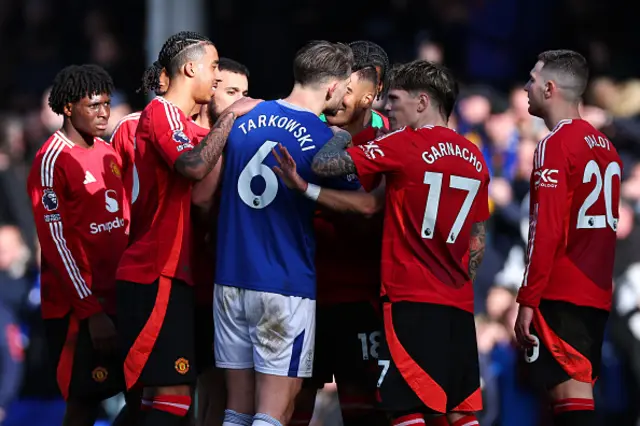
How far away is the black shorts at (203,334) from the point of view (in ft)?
22.8

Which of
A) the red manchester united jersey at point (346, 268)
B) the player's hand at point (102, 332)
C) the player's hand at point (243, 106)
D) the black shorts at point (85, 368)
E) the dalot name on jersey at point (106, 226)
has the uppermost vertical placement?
the player's hand at point (243, 106)

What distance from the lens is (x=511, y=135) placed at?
11.3 metres

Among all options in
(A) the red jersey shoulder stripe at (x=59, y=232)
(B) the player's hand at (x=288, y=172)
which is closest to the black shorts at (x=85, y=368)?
(A) the red jersey shoulder stripe at (x=59, y=232)

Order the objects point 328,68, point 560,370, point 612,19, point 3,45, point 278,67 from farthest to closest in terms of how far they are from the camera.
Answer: point 3,45, point 278,67, point 612,19, point 560,370, point 328,68

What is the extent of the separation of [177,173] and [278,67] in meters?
8.84

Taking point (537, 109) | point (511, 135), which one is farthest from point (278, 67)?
point (537, 109)

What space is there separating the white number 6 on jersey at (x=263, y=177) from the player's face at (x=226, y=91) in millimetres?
1169

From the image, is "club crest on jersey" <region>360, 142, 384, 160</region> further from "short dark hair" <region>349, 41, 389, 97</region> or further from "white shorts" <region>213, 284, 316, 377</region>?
"short dark hair" <region>349, 41, 389, 97</region>

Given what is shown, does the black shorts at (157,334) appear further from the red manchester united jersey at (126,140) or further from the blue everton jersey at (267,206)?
the red manchester united jersey at (126,140)

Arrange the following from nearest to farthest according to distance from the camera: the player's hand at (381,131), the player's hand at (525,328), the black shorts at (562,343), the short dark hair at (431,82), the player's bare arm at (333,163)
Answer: the player's bare arm at (333,163) < the short dark hair at (431,82) < the player's hand at (525,328) < the black shorts at (562,343) < the player's hand at (381,131)

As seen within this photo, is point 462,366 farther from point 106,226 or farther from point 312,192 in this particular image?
point 106,226

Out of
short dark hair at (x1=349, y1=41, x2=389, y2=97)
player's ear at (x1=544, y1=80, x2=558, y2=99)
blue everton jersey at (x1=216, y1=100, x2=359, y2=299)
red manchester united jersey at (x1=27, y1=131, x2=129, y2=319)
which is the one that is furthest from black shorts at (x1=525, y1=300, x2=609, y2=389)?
red manchester united jersey at (x1=27, y1=131, x2=129, y2=319)

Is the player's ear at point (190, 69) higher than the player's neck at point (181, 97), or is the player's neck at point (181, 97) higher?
the player's ear at point (190, 69)

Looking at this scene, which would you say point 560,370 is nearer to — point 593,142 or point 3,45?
point 593,142
